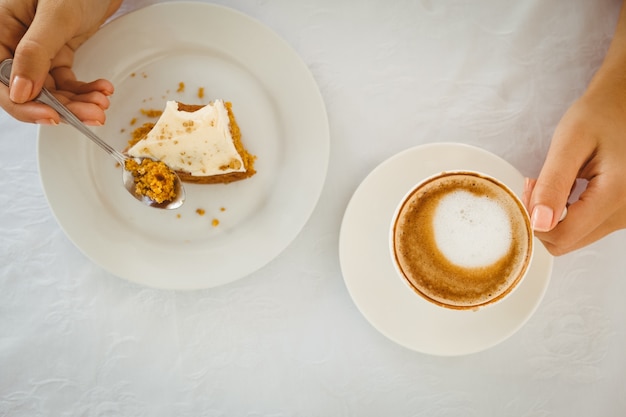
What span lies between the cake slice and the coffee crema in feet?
1.55

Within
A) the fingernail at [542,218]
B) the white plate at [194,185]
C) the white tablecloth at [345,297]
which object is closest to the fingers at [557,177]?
the fingernail at [542,218]

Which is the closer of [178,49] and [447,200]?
[447,200]

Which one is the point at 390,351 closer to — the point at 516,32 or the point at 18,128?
the point at 516,32

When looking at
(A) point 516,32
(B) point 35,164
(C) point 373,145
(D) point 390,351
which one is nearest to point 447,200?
(C) point 373,145

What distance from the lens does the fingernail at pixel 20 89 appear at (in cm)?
110

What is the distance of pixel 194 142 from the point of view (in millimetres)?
1294

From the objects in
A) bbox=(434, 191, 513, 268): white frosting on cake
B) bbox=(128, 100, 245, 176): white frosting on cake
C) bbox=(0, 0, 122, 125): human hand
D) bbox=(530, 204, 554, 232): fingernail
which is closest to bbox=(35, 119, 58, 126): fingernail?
bbox=(0, 0, 122, 125): human hand

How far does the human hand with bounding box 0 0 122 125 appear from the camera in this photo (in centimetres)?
111

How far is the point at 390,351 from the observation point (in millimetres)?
1388

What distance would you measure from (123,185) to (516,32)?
1.19 meters

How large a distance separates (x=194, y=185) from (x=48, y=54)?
0.47 meters

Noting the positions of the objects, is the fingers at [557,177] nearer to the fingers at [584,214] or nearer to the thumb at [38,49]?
the fingers at [584,214]

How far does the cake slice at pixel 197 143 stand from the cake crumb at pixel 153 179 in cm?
2

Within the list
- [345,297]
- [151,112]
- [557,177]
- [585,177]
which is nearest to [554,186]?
[557,177]
